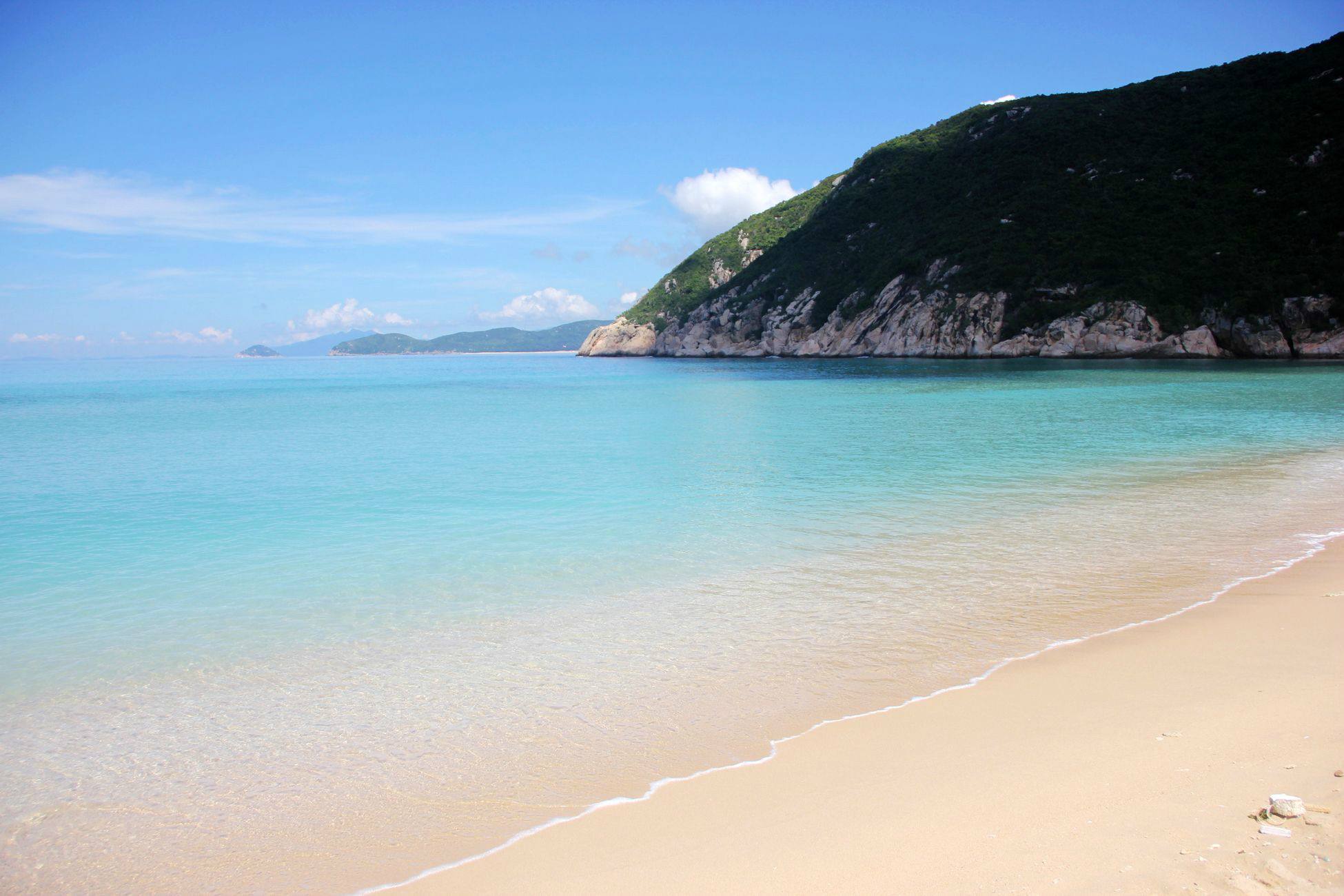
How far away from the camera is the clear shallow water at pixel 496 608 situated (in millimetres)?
4340

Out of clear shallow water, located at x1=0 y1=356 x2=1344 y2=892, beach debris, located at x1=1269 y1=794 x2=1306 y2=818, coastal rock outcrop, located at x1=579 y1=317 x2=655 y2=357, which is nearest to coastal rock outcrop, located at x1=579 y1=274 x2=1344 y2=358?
coastal rock outcrop, located at x1=579 y1=317 x2=655 y2=357

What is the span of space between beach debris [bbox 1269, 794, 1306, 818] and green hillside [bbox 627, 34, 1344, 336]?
216 ft

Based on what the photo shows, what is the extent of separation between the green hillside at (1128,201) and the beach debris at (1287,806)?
65757 millimetres

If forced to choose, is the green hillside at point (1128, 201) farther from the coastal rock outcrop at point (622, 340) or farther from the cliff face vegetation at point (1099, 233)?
the coastal rock outcrop at point (622, 340)

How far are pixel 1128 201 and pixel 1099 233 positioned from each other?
201 inches

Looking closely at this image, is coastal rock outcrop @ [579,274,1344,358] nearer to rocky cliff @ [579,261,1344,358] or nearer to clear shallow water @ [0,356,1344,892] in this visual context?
rocky cliff @ [579,261,1344,358]

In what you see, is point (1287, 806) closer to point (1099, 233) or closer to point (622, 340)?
point (1099, 233)

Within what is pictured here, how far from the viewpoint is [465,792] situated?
434cm

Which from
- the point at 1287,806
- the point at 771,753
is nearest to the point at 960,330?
the point at 771,753

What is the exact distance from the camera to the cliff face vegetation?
58469 millimetres

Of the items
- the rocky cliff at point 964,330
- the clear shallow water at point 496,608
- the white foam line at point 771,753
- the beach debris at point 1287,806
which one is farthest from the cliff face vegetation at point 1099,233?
the beach debris at point 1287,806

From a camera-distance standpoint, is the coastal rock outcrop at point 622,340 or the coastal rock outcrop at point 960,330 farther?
the coastal rock outcrop at point 622,340

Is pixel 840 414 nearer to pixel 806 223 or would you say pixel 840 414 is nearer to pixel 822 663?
pixel 822 663

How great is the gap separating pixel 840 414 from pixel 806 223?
91228 mm
